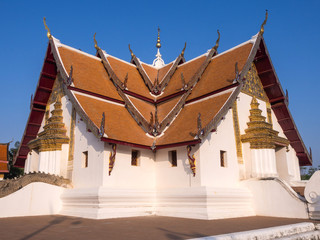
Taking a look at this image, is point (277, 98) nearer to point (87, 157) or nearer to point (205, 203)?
point (205, 203)

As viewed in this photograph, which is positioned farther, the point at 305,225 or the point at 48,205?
the point at 48,205

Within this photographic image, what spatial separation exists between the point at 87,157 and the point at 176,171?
2.98 meters

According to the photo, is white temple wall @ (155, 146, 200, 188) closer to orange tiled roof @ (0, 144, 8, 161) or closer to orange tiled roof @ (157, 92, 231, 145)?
orange tiled roof @ (157, 92, 231, 145)

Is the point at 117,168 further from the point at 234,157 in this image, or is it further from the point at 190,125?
the point at 234,157

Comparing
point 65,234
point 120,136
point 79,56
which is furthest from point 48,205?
point 79,56

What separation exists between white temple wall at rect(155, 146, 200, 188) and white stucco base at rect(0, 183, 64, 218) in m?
3.32

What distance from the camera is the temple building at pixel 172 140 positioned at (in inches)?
341

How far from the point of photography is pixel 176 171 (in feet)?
30.6

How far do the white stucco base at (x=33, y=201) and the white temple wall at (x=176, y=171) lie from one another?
3.32 meters

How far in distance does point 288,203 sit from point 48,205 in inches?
293

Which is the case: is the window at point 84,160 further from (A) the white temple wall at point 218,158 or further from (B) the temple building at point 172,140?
(A) the white temple wall at point 218,158

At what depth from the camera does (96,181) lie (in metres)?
8.76

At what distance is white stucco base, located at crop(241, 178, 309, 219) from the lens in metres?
8.36

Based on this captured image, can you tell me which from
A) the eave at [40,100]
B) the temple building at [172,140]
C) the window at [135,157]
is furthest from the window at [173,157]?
the eave at [40,100]
